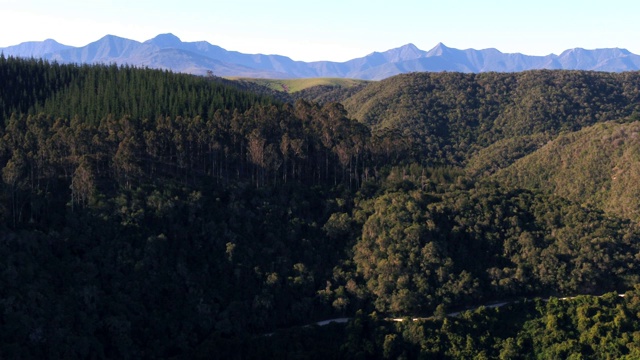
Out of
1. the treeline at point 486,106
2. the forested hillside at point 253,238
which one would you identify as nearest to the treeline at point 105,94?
the forested hillside at point 253,238

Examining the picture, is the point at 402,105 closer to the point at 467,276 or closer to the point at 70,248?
the point at 467,276

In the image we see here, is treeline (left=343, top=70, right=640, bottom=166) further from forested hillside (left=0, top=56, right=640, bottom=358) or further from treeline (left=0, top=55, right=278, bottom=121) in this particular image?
forested hillside (left=0, top=56, right=640, bottom=358)

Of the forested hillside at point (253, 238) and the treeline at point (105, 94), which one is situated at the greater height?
the treeline at point (105, 94)

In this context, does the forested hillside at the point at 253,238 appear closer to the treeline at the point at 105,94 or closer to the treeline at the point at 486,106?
the treeline at the point at 105,94

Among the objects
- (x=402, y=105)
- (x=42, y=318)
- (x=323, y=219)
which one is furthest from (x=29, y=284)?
(x=402, y=105)

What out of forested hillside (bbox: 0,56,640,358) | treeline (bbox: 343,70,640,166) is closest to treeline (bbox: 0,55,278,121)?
forested hillside (bbox: 0,56,640,358)

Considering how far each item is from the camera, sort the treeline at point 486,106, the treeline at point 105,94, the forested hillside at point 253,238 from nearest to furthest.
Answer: the forested hillside at point 253,238
the treeline at point 105,94
the treeline at point 486,106

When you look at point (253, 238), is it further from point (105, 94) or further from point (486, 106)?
point (486, 106)

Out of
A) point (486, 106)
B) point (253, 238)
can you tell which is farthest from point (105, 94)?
point (486, 106)
